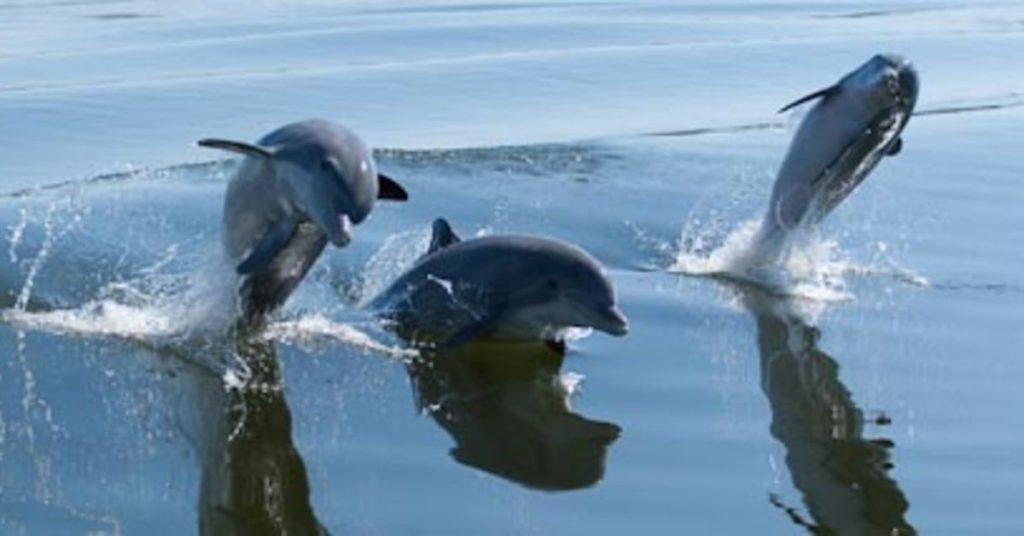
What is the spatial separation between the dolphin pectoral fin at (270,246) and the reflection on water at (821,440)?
245 centimetres

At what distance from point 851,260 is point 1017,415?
12.8 ft

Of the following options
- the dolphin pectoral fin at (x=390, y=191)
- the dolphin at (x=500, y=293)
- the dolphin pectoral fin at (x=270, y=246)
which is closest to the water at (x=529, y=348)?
the dolphin at (x=500, y=293)

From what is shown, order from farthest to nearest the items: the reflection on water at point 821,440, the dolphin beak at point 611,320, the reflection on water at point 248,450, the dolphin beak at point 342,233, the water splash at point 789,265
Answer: the water splash at point 789,265 < the dolphin beak at point 611,320 < the dolphin beak at point 342,233 < the reflection on water at point 821,440 < the reflection on water at point 248,450

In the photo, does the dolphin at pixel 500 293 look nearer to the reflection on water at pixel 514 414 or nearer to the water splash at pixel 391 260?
the reflection on water at pixel 514 414

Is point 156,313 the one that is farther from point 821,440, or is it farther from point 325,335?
point 821,440

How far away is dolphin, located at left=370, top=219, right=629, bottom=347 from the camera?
10.1 m

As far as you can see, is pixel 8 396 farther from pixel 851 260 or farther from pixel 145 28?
pixel 145 28

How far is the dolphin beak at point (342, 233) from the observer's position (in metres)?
9.27

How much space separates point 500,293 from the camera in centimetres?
1023

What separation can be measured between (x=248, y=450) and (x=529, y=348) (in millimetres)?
2204

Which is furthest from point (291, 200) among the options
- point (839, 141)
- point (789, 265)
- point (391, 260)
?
point (839, 141)

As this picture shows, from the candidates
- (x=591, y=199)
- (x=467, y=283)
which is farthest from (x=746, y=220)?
(x=467, y=283)

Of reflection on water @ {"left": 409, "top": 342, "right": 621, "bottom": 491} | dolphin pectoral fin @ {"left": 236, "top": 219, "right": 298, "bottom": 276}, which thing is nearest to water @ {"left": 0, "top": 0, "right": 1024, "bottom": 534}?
reflection on water @ {"left": 409, "top": 342, "right": 621, "bottom": 491}

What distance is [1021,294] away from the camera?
11766 mm
